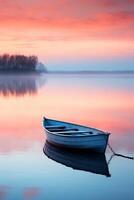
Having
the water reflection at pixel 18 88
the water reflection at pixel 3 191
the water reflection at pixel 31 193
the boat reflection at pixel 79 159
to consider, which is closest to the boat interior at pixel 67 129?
the boat reflection at pixel 79 159

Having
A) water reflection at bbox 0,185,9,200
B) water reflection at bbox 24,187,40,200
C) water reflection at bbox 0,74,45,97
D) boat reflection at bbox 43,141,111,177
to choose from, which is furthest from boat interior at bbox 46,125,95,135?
water reflection at bbox 0,74,45,97

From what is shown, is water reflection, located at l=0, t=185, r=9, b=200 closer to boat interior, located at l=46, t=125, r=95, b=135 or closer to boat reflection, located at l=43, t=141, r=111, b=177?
boat reflection, located at l=43, t=141, r=111, b=177

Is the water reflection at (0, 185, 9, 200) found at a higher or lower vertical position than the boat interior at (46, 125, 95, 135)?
lower

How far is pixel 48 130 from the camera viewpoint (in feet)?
46.0

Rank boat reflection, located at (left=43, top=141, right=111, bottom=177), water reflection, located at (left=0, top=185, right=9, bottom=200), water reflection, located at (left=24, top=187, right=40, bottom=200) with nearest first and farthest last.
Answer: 1. water reflection, located at (left=0, top=185, right=9, bottom=200)
2. water reflection, located at (left=24, top=187, right=40, bottom=200)
3. boat reflection, located at (left=43, top=141, right=111, bottom=177)

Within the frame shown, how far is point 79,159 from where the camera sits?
12.2 metres

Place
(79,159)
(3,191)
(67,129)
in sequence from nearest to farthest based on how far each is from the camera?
1. (3,191)
2. (79,159)
3. (67,129)

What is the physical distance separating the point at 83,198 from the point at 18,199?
1267 mm

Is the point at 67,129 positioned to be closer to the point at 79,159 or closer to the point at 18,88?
the point at 79,159

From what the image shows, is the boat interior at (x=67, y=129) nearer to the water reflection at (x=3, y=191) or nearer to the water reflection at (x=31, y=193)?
the water reflection at (x=31, y=193)

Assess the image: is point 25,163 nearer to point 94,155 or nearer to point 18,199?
point 94,155

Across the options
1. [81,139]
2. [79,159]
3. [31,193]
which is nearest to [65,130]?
[81,139]

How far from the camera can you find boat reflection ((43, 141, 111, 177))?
11.2m

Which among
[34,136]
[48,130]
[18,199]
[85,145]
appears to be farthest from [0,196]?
[34,136]
